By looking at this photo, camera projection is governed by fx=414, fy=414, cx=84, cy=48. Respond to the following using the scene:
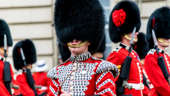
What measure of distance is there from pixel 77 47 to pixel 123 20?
2136 millimetres

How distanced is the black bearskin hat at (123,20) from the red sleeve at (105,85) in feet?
7.06

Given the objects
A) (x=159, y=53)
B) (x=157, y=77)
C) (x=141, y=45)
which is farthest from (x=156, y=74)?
(x=141, y=45)

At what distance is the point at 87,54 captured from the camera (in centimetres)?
367

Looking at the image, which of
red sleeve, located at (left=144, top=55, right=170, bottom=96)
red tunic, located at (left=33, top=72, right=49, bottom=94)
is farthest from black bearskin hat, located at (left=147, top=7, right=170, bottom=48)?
red tunic, located at (left=33, top=72, right=49, bottom=94)

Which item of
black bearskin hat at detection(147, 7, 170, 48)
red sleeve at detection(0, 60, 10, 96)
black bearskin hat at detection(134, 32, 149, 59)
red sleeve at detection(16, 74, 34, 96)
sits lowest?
red sleeve at detection(16, 74, 34, 96)

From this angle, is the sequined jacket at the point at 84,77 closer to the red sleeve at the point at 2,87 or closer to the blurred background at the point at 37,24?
the red sleeve at the point at 2,87

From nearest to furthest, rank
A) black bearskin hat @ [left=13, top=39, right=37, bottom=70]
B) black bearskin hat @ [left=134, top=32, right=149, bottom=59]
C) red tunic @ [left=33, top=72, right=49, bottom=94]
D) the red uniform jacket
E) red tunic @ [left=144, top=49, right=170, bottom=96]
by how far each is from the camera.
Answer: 1. red tunic @ [left=144, top=49, right=170, bottom=96]
2. the red uniform jacket
3. black bearskin hat @ [left=134, top=32, right=149, bottom=59]
4. black bearskin hat @ [left=13, top=39, right=37, bottom=70]
5. red tunic @ [left=33, top=72, right=49, bottom=94]

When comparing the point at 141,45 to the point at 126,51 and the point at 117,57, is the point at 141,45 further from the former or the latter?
the point at 117,57

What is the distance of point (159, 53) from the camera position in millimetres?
5582

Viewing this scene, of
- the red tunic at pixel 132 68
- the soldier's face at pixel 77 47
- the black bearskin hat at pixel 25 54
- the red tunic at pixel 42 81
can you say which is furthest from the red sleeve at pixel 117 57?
the red tunic at pixel 42 81

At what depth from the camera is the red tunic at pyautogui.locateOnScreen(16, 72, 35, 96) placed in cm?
806

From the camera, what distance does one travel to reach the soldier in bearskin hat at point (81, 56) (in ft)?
11.6

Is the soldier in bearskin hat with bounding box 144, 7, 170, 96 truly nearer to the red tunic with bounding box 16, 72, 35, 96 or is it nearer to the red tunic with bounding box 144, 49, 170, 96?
the red tunic with bounding box 144, 49, 170, 96

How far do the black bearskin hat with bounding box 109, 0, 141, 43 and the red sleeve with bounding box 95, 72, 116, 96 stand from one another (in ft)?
7.06
